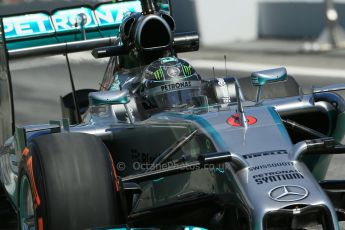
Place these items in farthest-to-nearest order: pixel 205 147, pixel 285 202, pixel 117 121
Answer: pixel 117 121 < pixel 205 147 < pixel 285 202

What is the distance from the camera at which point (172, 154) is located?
17.2 ft

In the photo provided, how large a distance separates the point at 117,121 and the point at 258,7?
11.1m

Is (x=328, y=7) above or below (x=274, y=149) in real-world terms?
below

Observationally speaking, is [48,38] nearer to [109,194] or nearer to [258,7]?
[109,194]

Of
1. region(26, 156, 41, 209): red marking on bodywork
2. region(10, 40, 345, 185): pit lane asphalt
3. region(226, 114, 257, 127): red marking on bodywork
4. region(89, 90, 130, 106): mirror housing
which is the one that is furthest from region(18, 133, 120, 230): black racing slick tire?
region(10, 40, 345, 185): pit lane asphalt

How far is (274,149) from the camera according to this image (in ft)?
15.5

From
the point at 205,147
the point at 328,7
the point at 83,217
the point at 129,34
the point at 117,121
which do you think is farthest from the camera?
the point at 328,7

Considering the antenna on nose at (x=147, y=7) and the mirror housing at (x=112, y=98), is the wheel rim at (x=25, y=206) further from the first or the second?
the antenna on nose at (x=147, y=7)

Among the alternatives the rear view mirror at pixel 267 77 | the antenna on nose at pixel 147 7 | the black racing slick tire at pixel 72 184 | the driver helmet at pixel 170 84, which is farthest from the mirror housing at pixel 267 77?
the antenna on nose at pixel 147 7

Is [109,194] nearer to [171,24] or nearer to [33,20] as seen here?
[171,24]

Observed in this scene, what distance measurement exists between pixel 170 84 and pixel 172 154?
953 mm

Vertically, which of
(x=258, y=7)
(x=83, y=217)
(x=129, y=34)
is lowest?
(x=258, y=7)

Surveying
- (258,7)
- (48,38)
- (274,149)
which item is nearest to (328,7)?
(258,7)

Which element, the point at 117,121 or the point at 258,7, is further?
the point at 258,7
